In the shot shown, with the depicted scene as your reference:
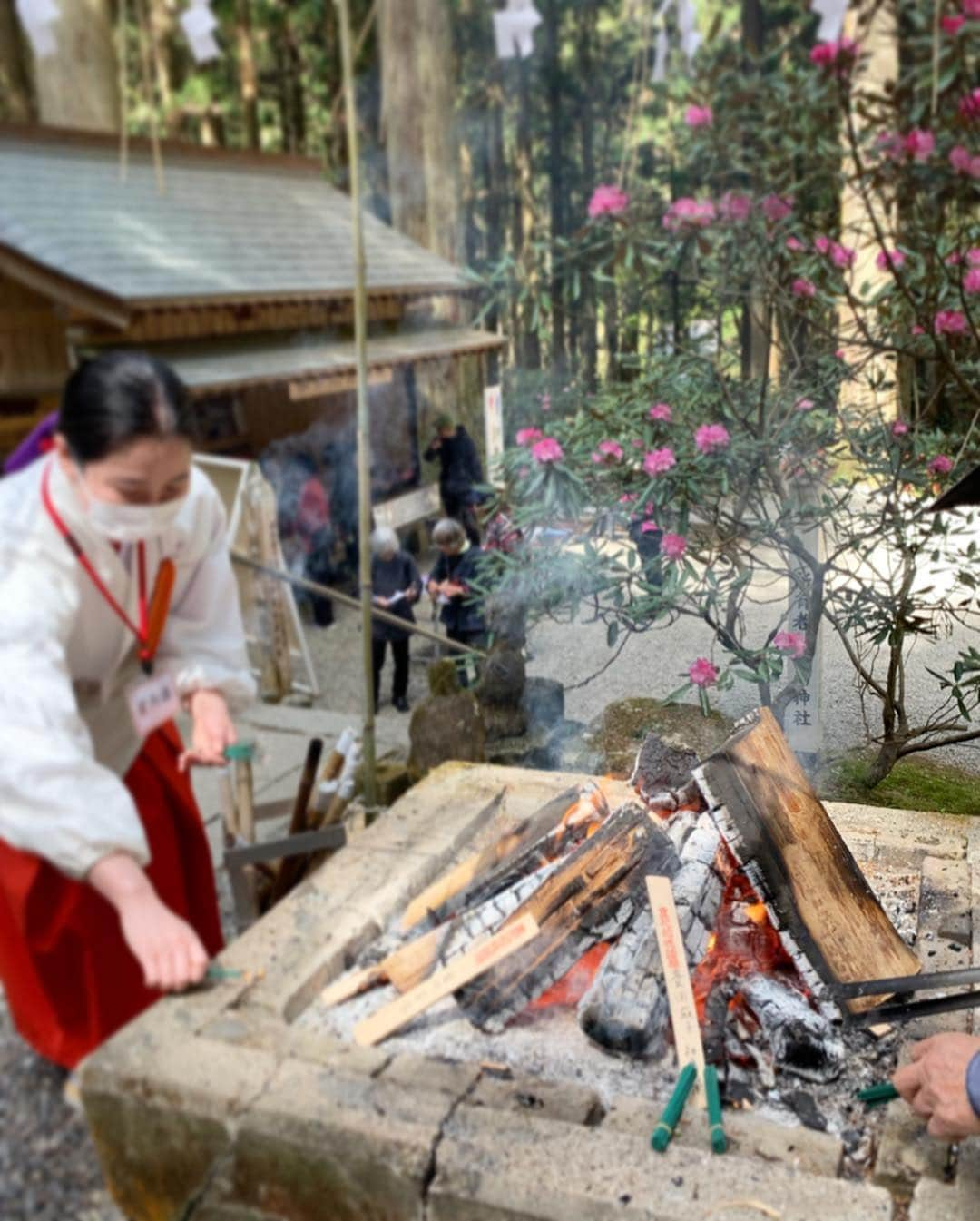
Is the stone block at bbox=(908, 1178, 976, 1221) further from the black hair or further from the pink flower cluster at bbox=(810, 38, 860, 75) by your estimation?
the pink flower cluster at bbox=(810, 38, 860, 75)

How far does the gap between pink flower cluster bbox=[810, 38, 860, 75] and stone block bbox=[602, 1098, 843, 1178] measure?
3.70 metres

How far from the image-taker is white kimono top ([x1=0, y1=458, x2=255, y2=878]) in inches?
61.2

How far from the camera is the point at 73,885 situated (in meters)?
1.77

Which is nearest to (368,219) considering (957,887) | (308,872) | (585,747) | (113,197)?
(113,197)

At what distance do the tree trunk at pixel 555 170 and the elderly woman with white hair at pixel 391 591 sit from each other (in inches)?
31.8

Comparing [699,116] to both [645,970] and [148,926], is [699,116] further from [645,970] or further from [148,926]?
[148,926]

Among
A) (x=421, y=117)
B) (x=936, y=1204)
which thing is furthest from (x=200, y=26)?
(x=936, y=1204)

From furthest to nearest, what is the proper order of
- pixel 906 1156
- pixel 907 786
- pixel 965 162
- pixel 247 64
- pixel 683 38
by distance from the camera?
pixel 683 38 → pixel 247 64 → pixel 965 162 → pixel 907 786 → pixel 906 1156

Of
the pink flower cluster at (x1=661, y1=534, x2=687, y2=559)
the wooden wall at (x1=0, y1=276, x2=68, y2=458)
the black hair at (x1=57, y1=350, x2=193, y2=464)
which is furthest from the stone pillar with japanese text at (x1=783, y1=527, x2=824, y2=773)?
the wooden wall at (x1=0, y1=276, x2=68, y2=458)

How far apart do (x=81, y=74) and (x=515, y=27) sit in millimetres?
1735

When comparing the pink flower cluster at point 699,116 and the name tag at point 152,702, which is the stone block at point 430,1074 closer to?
the name tag at point 152,702

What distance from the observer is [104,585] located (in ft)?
5.54

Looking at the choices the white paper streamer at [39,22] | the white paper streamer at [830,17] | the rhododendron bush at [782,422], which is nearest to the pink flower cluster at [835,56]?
the white paper streamer at [830,17]

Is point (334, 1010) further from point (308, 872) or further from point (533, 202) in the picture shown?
point (533, 202)
